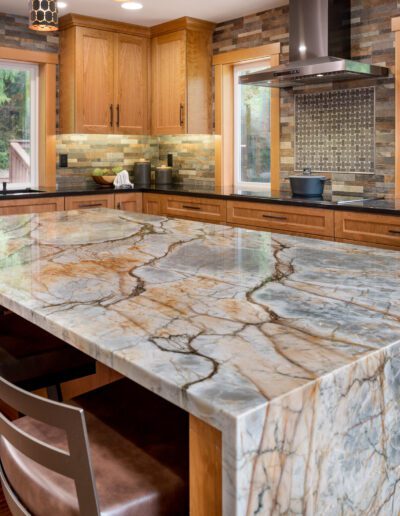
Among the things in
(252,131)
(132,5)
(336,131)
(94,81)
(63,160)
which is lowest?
(63,160)

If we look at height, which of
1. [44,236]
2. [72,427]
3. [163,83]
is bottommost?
[72,427]

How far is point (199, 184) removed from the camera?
5.90 meters

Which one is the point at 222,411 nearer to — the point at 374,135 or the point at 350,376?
the point at 350,376

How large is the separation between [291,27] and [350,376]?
157 inches

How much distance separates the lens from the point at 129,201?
546 cm

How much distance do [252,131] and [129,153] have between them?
132 centimetres

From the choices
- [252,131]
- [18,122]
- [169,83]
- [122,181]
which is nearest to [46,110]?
[18,122]

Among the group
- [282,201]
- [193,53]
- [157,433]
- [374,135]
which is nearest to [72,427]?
[157,433]

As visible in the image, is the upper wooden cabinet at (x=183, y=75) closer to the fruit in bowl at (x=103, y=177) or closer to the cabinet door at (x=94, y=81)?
the cabinet door at (x=94, y=81)

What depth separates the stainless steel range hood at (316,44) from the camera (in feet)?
13.8

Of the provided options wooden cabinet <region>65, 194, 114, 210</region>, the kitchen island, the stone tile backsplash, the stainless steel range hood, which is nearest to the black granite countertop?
wooden cabinet <region>65, 194, 114, 210</region>

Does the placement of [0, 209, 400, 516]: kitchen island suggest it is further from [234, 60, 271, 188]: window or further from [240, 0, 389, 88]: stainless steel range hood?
[234, 60, 271, 188]: window

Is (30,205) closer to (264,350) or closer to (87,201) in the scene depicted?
(87,201)

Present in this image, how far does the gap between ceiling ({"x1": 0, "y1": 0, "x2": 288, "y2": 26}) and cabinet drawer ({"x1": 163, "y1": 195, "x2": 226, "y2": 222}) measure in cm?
155
